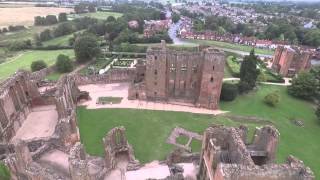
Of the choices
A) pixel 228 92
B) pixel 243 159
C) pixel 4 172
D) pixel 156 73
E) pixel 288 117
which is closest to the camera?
pixel 243 159

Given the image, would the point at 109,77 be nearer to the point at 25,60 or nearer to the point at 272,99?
the point at 272,99

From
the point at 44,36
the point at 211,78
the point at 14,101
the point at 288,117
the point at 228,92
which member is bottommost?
the point at 288,117

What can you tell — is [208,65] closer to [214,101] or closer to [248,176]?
[214,101]

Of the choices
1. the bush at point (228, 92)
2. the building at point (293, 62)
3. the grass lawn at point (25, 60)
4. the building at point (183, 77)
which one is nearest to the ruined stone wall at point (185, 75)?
the building at point (183, 77)

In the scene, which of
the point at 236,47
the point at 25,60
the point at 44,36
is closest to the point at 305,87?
the point at 236,47

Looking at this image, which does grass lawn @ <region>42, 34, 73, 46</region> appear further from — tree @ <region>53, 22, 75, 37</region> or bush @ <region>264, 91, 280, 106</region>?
bush @ <region>264, 91, 280, 106</region>

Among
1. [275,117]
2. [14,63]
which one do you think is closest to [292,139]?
[275,117]
